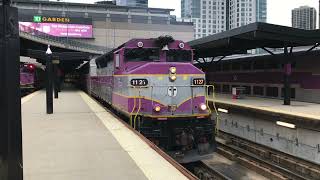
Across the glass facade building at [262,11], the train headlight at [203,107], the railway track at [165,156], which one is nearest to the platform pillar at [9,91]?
the railway track at [165,156]

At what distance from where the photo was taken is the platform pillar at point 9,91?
407 centimetres

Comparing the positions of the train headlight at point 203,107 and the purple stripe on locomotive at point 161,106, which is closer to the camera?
the purple stripe on locomotive at point 161,106

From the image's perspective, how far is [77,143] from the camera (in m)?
9.71

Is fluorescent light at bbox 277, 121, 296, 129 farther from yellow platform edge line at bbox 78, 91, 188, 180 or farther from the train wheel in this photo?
yellow platform edge line at bbox 78, 91, 188, 180

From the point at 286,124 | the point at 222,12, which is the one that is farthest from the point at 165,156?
the point at 222,12

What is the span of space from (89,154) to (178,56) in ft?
16.7

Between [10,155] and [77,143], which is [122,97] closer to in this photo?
[77,143]

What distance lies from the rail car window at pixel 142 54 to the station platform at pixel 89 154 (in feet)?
6.88

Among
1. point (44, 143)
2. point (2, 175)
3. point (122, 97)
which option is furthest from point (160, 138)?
point (2, 175)

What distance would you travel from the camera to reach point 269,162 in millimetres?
13320

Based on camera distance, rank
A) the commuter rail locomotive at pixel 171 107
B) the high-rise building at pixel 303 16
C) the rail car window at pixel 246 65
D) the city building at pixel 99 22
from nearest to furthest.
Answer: the commuter rail locomotive at pixel 171 107 < the rail car window at pixel 246 65 < the high-rise building at pixel 303 16 < the city building at pixel 99 22

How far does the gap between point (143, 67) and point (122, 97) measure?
170cm

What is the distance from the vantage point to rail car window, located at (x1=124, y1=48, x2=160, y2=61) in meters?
12.2

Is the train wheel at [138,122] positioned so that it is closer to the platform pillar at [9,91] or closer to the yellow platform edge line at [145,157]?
the yellow platform edge line at [145,157]
